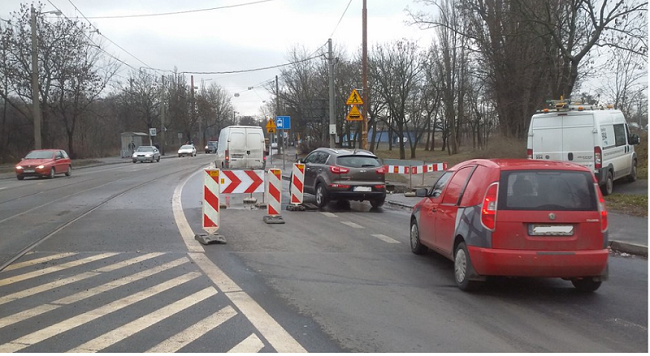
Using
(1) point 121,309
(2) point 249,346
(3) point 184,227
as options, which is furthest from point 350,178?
(2) point 249,346

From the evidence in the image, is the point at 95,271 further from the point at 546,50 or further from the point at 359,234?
the point at 546,50

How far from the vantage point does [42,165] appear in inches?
1021

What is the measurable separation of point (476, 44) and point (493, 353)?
2472cm

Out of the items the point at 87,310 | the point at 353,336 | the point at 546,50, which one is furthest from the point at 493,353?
the point at 546,50

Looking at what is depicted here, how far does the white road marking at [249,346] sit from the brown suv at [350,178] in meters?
9.97

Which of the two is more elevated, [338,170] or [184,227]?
[338,170]

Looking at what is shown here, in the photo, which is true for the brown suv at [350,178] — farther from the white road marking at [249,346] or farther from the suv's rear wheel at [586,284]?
the white road marking at [249,346]

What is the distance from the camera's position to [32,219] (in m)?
12.2

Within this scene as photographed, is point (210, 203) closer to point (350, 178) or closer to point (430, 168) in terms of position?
point (350, 178)

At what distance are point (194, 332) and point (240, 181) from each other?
8450mm

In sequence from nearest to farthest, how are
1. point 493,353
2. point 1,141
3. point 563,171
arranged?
point 493,353 < point 563,171 < point 1,141

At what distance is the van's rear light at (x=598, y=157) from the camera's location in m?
14.4

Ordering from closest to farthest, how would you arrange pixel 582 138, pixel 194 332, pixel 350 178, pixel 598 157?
pixel 194 332, pixel 598 157, pixel 582 138, pixel 350 178

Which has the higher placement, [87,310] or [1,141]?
[1,141]
